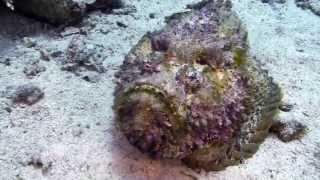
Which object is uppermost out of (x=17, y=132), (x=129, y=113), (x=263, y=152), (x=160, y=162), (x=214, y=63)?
(x=214, y=63)

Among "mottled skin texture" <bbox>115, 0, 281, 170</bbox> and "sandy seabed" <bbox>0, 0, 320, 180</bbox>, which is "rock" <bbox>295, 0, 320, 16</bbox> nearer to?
"sandy seabed" <bbox>0, 0, 320, 180</bbox>

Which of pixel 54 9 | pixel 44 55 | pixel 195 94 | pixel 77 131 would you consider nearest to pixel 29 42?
pixel 44 55

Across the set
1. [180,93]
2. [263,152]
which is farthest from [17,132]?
[263,152]

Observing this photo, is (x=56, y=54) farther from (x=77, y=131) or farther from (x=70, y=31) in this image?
(x=77, y=131)

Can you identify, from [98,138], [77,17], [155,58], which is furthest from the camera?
[77,17]

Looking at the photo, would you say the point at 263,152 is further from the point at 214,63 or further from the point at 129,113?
the point at 129,113

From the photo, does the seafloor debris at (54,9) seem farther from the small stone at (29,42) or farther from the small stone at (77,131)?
the small stone at (77,131)

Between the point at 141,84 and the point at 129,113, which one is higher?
the point at 141,84
